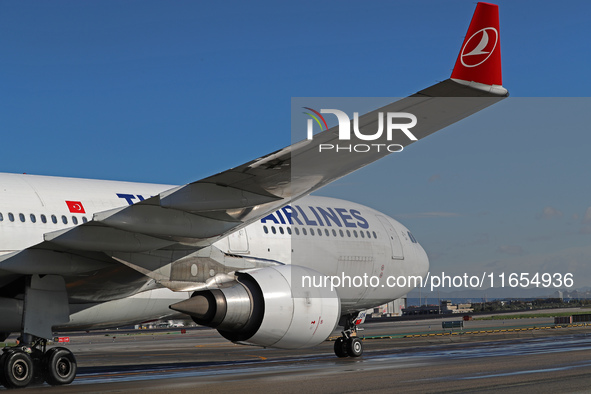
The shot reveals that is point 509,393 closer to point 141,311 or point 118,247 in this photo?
point 118,247

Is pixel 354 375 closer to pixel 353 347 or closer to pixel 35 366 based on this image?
pixel 353 347

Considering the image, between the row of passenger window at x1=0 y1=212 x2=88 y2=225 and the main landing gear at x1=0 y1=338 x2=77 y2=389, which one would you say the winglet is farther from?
the main landing gear at x1=0 y1=338 x2=77 y2=389

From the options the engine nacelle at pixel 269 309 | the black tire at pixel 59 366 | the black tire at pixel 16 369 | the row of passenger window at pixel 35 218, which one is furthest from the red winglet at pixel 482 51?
the black tire at pixel 16 369

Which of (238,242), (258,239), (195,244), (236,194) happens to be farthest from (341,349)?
(236,194)

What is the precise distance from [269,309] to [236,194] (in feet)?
8.58

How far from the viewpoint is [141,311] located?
597 inches

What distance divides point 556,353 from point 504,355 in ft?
4.53

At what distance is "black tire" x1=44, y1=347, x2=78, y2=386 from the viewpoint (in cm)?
1271

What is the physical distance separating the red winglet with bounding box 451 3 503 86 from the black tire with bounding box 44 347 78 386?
27.4 ft

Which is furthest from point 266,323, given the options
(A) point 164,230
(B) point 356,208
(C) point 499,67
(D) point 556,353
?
(D) point 556,353

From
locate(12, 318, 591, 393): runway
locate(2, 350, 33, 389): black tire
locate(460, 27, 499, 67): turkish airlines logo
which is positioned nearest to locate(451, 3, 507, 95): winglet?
locate(460, 27, 499, 67): turkish airlines logo

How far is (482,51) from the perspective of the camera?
8.66 metres

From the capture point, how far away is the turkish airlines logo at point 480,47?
862cm

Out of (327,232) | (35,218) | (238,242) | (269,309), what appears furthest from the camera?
(327,232)
